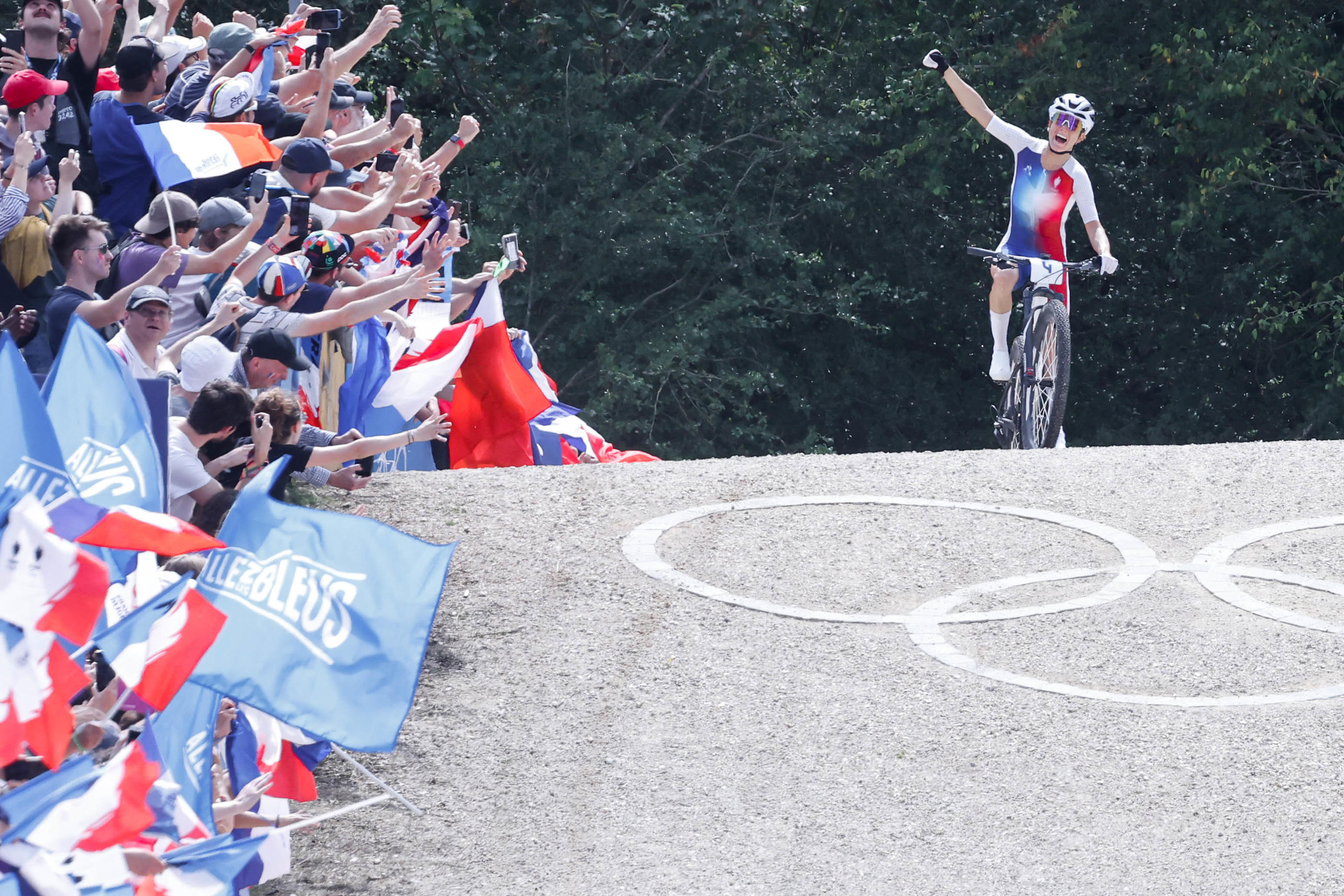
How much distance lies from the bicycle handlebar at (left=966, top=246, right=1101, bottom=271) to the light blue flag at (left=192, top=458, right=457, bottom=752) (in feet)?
→ 21.2

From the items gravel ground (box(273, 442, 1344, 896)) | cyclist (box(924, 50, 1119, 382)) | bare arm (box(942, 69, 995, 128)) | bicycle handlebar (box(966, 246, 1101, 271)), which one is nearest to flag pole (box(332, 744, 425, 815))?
gravel ground (box(273, 442, 1344, 896))

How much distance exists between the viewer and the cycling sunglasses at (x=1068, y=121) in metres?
10.6

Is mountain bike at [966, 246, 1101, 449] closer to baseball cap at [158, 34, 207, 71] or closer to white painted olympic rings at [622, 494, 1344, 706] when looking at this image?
white painted olympic rings at [622, 494, 1344, 706]

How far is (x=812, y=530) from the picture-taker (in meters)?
8.25

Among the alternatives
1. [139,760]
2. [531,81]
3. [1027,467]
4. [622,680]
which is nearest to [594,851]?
[622,680]

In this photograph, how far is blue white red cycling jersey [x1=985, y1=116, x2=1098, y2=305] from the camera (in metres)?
10.8

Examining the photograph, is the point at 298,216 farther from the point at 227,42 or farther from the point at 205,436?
the point at 205,436

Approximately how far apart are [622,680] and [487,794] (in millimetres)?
917

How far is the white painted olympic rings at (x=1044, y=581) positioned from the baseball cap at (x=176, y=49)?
352 centimetres

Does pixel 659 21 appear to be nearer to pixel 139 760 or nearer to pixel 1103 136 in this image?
pixel 1103 136

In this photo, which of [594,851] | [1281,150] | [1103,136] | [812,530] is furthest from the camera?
[1103,136]

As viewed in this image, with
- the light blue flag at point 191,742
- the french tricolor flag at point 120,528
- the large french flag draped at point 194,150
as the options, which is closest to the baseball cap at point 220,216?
the large french flag draped at point 194,150

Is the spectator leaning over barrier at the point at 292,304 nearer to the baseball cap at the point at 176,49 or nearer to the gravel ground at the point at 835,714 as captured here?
the gravel ground at the point at 835,714

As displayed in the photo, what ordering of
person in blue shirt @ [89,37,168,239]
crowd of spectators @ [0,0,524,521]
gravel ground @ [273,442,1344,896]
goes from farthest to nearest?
person in blue shirt @ [89,37,168,239] < crowd of spectators @ [0,0,524,521] < gravel ground @ [273,442,1344,896]
